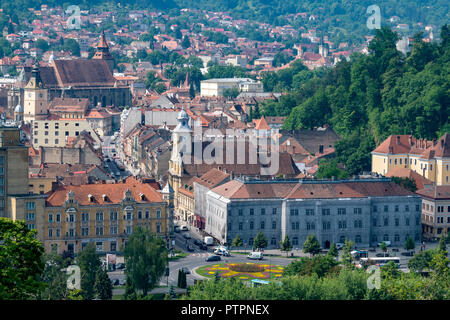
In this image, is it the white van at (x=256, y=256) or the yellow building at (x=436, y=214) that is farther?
the yellow building at (x=436, y=214)

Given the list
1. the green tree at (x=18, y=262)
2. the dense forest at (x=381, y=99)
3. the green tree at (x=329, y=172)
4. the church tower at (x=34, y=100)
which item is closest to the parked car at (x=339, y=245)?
the green tree at (x=329, y=172)

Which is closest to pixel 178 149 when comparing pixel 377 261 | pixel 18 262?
pixel 377 261

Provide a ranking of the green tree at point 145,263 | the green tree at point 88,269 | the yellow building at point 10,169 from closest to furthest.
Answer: the green tree at point 88,269
the green tree at point 145,263
the yellow building at point 10,169

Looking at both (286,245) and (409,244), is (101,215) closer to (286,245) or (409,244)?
(286,245)

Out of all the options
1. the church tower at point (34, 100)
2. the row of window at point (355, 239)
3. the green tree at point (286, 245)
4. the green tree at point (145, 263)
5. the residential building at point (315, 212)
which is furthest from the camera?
the church tower at point (34, 100)

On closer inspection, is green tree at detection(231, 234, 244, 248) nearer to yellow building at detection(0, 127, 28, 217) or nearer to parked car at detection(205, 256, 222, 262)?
parked car at detection(205, 256, 222, 262)

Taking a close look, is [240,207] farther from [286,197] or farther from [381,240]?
[381,240]

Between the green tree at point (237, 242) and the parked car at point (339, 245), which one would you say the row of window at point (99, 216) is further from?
the parked car at point (339, 245)
